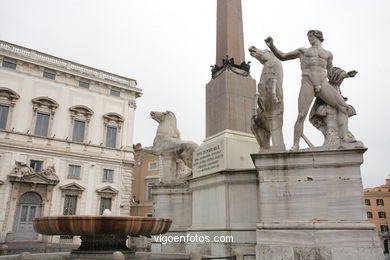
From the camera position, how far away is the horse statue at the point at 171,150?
955 cm

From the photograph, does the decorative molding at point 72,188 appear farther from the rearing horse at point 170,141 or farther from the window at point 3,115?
the rearing horse at point 170,141

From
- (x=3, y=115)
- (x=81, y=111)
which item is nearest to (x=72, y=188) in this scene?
(x=81, y=111)

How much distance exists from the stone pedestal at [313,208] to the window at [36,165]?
2589 centimetres

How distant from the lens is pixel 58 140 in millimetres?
28859

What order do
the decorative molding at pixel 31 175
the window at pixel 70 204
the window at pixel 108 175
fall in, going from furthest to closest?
the window at pixel 108 175, the window at pixel 70 204, the decorative molding at pixel 31 175

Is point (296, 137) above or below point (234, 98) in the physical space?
below

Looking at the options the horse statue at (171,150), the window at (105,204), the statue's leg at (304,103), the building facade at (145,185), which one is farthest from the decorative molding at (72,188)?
the statue's leg at (304,103)

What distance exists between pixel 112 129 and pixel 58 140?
5.39m

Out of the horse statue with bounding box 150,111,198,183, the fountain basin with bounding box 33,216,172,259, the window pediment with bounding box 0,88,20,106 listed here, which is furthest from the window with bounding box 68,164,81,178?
the fountain basin with bounding box 33,216,172,259

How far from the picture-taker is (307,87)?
6414mm

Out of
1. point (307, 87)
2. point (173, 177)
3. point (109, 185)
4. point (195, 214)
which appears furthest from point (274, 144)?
point (109, 185)

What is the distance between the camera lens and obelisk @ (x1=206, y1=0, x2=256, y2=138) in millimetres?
8132

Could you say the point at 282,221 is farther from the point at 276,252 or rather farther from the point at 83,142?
the point at 83,142

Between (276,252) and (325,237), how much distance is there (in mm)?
816
